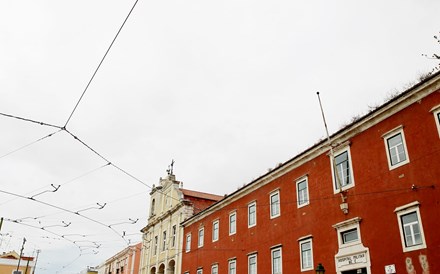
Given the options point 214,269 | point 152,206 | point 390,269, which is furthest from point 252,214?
point 152,206

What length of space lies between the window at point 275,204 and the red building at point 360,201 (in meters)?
0.06

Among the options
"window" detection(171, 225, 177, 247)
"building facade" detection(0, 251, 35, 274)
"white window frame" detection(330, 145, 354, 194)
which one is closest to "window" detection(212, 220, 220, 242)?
"window" detection(171, 225, 177, 247)

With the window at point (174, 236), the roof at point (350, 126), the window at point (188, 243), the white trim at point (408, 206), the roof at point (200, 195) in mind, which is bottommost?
the white trim at point (408, 206)

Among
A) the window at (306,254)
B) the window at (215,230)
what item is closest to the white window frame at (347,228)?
the window at (306,254)

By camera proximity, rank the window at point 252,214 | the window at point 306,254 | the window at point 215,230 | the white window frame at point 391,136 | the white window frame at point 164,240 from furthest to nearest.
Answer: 1. the white window frame at point 164,240
2. the window at point 215,230
3. the window at point 252,214
4. the window at point 306,254
5. the white window frame at point 391,136

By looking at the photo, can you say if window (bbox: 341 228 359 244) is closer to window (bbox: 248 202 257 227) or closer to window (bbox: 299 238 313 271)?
window (bbox: 299 238 313 271)

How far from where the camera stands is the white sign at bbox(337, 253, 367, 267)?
15.4 m

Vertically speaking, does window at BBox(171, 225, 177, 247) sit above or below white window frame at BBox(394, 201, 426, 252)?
above

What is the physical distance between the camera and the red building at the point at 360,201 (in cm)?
1386

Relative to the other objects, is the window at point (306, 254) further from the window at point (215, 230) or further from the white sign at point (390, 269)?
the window at point (215, 230)

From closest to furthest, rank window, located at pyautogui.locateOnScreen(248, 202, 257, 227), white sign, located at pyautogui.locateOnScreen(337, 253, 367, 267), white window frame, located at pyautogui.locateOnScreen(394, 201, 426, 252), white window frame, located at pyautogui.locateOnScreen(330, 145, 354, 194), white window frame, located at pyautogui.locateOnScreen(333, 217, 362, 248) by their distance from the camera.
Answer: white window frame, located at pyautogui.locateOnScreen(394, 201, 426, 252)
white sign, located at pyautogui.locateOnScreen(337, 253, 367, 267)
white window frame, located at pyautogui.locateOnScreen(333, 217, 362, 248)
white window frame, located at pyautogui.locateOnScreen(330, 145, 354, 194)
window, located at pyautogui.locateOnScreen(248, 202, 257, 227)

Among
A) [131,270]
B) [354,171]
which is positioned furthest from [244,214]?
[131,270]

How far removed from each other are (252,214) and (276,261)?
390 centimetres

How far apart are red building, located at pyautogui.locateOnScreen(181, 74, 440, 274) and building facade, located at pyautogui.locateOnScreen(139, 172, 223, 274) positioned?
11599mm
